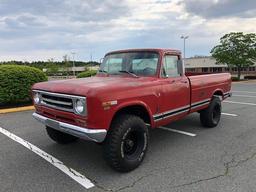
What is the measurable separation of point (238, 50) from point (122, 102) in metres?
33.5

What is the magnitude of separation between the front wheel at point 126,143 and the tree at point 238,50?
107 feet

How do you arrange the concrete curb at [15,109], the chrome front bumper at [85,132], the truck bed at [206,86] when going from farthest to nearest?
the concrete curb at [15,109] → the truck bed at [206,86] → the chrome front bumper at [85,132]

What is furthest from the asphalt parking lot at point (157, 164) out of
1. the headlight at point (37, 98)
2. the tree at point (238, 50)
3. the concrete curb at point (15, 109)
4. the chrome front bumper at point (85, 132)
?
the tree at point (238, 50)

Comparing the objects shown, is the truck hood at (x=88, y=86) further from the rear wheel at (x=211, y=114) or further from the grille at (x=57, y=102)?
the rear wheel at (x=211, y=114)

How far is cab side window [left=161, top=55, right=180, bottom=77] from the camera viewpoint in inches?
202

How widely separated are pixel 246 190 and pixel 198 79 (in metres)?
3.01

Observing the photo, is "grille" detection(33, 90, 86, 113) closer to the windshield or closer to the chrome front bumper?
the chrome front bumper

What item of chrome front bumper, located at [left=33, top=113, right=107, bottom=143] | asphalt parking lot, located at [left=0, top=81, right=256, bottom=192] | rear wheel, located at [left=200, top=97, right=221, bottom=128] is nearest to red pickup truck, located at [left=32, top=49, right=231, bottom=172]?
chrome front bumper, located at [left=33, top=113, right=107, bottom=143]

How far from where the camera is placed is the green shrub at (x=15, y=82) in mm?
9523

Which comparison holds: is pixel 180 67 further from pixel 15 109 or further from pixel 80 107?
pixel 15 109

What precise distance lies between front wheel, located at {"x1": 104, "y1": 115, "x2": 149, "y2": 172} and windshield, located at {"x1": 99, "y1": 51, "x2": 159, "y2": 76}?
3.66 ft

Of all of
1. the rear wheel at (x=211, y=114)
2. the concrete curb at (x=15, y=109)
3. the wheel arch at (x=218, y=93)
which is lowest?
the concrete curb at (x=15, y=109)

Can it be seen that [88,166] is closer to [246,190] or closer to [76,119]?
[76,119]

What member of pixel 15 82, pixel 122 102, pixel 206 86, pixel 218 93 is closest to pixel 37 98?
pixel 122 102
